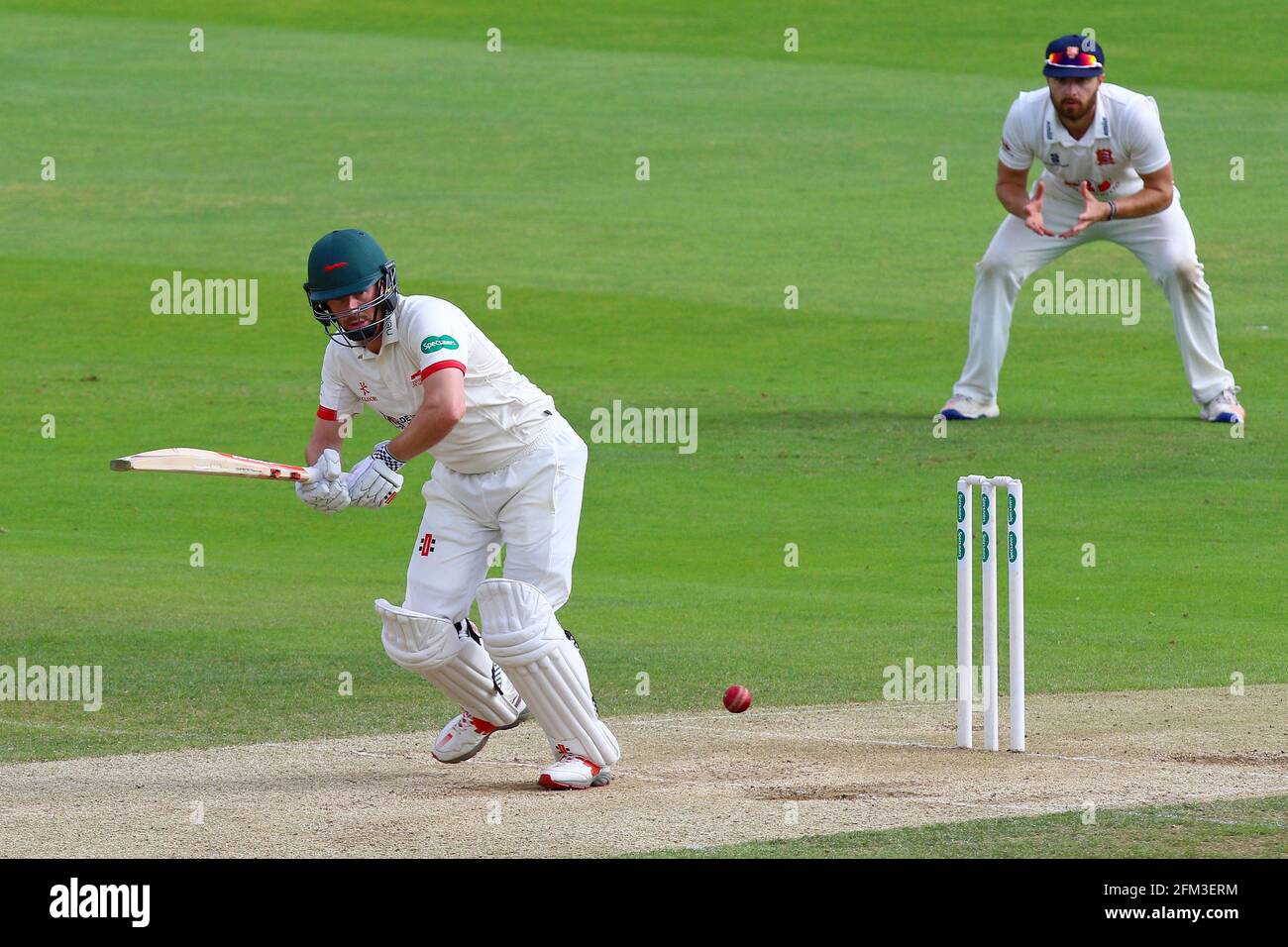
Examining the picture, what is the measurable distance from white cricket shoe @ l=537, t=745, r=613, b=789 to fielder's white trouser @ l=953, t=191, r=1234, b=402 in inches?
356

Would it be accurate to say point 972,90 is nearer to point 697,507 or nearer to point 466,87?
point 466,87

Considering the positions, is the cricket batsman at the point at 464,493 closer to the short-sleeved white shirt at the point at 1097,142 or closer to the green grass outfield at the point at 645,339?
the green grass outfield at the point at 645,339

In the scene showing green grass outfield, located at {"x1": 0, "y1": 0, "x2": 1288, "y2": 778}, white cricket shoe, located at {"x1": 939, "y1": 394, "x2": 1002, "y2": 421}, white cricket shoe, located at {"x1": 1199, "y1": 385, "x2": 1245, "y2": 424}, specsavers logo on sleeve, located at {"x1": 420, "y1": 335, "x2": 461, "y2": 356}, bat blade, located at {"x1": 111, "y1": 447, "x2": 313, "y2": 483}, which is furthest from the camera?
white cricket shoe, located at {"x1": 939, "y1": 394, "x2": 1002, "y2": 421}

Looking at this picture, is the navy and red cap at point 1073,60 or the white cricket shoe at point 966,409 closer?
the navy and red cap at point 1073,60

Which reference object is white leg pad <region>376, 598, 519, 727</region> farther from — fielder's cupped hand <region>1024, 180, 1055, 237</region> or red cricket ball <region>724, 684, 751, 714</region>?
fielder's cupped hand <region>1024, 180, 1055, 237</region>

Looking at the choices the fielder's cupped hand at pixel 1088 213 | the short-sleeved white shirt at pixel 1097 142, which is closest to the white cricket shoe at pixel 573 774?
the fielder's cupped hand at pixel 1088 213

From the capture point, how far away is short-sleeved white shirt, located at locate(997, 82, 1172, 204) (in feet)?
51.8

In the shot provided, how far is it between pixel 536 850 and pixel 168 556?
310 inches

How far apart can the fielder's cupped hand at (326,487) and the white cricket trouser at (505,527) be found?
517mm

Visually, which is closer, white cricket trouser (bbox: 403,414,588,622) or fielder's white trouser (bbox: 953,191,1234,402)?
white cricket trouser (bbox: 403,414,588,622)

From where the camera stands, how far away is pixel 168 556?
14.5 metres

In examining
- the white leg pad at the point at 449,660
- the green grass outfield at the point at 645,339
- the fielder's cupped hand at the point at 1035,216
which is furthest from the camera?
the fielder's cupped hand at the point at 1035,216

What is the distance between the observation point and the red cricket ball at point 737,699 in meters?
9.22

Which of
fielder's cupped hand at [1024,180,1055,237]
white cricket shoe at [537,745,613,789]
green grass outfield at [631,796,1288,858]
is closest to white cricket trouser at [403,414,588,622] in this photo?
white cricket shoe at [537,745,613,789]
